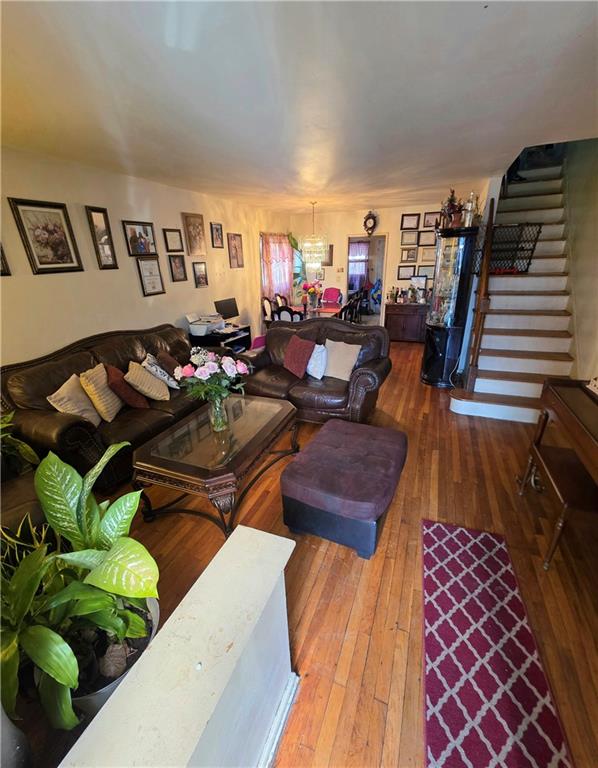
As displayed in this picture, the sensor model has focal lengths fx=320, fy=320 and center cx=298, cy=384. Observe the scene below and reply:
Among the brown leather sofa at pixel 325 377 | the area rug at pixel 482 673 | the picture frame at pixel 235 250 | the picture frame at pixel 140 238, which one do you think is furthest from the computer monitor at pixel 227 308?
the area rug at pixel 482 673

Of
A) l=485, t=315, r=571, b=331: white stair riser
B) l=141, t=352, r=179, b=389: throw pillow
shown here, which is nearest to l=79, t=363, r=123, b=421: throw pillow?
l=141, t=352, r=179, b=389: throw pillow

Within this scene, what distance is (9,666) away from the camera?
0.59m

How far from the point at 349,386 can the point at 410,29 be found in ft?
7.01

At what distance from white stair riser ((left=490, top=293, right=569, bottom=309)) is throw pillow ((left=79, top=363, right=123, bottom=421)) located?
12.9 ft

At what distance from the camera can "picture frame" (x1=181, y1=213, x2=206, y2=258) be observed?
13.2 ft

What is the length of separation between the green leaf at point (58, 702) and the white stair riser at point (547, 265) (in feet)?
15.6

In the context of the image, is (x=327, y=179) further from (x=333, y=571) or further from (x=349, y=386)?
(x=333, y=571)

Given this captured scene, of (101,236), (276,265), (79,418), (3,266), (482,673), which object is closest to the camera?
(482,673)

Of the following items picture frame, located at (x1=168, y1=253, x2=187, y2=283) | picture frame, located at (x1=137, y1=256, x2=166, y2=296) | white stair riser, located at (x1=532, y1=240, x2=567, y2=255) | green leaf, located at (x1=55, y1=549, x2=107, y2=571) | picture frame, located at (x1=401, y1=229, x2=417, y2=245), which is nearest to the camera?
green leaf, located at (x1=55, y1=549, x2=107, y2=571)

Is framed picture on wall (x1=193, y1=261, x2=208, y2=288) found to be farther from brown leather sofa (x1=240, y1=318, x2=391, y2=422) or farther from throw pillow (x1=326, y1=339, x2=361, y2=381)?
throw pillow (x1=326, y1=339, x2=361, y2=381)

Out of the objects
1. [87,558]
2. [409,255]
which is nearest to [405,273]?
[409,255]

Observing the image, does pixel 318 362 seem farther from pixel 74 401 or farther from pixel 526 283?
pixel 526 283

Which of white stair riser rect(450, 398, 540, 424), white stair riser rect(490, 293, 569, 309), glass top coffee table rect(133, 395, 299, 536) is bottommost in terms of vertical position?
white stair riser rect(450, 398, 540, 424)

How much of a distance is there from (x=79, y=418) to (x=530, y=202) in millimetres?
5390
